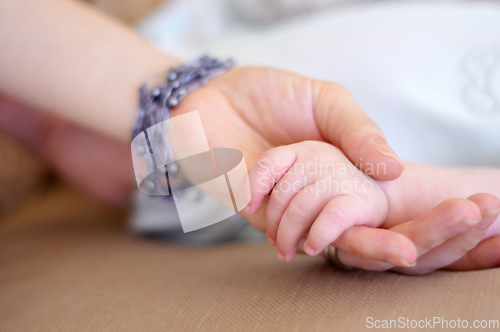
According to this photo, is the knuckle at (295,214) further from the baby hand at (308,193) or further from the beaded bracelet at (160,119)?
the beaded bracelet at (160,119)

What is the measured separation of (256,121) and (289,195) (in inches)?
6.6

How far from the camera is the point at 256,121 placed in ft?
1.95

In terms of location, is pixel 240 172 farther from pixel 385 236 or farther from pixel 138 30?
pixel 138 30

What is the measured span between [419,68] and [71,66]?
52cm

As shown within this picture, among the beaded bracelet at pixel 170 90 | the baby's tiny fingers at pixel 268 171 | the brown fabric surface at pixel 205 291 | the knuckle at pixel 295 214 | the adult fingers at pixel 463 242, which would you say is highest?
the beaded bracelet at pixel 170 90

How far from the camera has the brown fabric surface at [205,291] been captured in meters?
0.42

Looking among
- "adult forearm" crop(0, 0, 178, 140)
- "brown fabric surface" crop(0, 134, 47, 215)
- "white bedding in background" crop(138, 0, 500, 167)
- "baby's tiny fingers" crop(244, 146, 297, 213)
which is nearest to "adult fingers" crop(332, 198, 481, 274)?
"baby's tiny fingers" crop(244, 146, 297, 213)

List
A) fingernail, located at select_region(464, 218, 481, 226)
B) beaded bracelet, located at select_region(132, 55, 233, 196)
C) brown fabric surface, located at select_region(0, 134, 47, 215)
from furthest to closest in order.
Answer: brown fabric surface, located at select_region(0, 134, 47, 215) < beaded bracelet, located at select_region(132, 55, 233, 196) < fingernail, located at select_region(464, 218, 481, 226)

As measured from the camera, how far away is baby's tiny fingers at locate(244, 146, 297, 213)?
18.0 inches

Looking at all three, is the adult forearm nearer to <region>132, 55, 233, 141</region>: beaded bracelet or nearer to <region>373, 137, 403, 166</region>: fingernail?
<region>132, 55, 233, 141</region>: beaded bracelet

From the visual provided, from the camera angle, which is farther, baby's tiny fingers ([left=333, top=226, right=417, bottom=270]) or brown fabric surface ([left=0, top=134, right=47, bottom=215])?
brown fabric surface ([left=0, top=134, right=47, bottom=215])

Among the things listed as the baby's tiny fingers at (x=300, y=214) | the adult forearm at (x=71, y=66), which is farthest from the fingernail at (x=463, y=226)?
the adult forearm at (x=71, y=66)

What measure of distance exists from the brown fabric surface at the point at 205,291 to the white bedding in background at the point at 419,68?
26 cm

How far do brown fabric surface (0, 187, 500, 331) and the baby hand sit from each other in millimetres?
61
